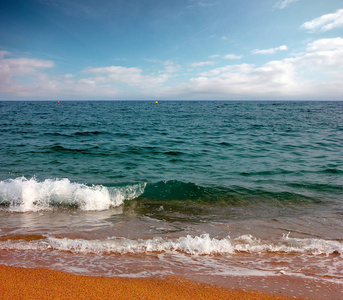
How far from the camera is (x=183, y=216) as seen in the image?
655 centimetres

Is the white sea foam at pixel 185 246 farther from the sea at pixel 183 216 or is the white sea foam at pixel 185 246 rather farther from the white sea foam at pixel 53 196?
the white sea foam at pixel 53 196

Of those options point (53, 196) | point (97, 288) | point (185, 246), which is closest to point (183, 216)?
point (185, 246)

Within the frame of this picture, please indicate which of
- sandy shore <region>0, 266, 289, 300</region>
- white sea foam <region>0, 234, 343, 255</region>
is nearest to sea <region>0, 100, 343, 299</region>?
white sea foam <region>0, 234, 343, 255</region>

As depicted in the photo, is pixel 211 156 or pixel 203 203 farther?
pixel 211 156

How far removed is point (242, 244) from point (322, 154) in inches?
450

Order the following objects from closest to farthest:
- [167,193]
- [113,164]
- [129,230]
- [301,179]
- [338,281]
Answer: [338,281] → [129,230] → [167,193] → [301,179] → [113,164]

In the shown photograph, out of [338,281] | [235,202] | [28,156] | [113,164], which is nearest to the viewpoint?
[338,281]

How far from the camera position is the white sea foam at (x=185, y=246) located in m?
4.52

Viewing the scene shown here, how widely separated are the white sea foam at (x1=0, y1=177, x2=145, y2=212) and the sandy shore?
3.78m

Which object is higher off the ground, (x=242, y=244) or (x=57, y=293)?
(x=57, y=293)

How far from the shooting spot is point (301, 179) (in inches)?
368

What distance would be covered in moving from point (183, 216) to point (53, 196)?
4.29 meters

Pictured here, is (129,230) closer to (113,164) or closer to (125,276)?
(125,276)

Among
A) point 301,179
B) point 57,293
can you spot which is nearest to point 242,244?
point 57,293
